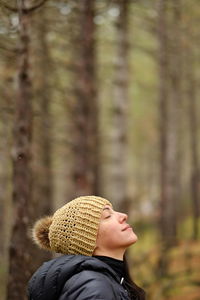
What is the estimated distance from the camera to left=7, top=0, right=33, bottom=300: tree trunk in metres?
4.93

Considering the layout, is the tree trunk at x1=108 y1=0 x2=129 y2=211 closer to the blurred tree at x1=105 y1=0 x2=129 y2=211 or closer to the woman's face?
the blurred tree at x1=105 y1=0 x2=129 y2=211

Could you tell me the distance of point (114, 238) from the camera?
3.06 meters

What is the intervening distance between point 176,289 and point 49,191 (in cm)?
393

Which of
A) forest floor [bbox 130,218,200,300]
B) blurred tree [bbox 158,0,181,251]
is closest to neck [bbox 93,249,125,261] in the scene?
forest floor [bbox 130,218,200,300]

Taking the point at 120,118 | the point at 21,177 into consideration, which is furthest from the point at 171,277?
the point at 21,177

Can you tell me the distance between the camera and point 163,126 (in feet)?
47.2

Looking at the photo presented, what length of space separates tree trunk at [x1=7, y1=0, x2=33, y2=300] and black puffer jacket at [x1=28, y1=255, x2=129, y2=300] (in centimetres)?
206

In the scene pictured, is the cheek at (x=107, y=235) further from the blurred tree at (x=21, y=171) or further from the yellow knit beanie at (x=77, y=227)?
the blurred tree at (x=21, y=171)

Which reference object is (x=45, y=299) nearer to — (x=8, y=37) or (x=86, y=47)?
(x=8, y=37)

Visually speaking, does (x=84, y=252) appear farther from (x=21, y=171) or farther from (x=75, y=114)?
(x=75, y=114)

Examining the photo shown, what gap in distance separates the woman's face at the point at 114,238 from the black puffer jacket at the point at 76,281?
168 millimetres

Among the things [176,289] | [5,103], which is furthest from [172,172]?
[5,103]

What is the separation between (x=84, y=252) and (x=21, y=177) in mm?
2102

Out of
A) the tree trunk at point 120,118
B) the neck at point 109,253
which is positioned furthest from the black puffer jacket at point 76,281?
the tree trunk at point 120,118
